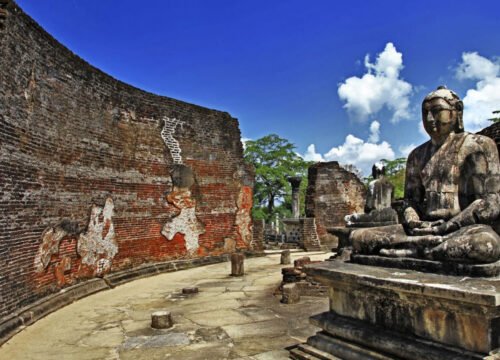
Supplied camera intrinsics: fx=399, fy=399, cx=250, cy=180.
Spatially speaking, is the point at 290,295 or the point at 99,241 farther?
the point at 99,241

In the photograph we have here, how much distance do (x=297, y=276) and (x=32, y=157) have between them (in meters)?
4.51

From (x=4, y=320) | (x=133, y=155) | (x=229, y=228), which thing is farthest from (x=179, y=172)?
(x=4, y=320)

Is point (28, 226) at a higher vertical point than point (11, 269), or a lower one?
higher

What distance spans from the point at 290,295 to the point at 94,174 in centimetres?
434

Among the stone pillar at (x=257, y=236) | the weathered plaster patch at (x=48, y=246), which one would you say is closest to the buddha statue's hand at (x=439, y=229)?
the weathered plaster patch at (x=48, y=246)

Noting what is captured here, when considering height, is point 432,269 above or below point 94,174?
below

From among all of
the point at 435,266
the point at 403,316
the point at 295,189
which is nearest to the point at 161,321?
the point at 403,316

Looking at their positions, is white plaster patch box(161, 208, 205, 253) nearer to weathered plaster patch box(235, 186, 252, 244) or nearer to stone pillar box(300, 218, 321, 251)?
weathered plaster patch box(235, 186, 252, 244)

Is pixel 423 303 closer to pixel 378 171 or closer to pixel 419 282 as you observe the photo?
pixel 419 282

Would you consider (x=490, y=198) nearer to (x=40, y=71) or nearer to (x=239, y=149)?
(x=40, y=71)

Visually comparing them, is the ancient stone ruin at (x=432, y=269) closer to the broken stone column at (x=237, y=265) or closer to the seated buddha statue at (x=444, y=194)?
the seated buddha statue at (x=444, y=194)

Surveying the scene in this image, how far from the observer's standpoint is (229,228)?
36.8 ft

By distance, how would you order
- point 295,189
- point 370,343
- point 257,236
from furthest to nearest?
point 295,189, point 257,236, point 370,343

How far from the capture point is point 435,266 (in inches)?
115
